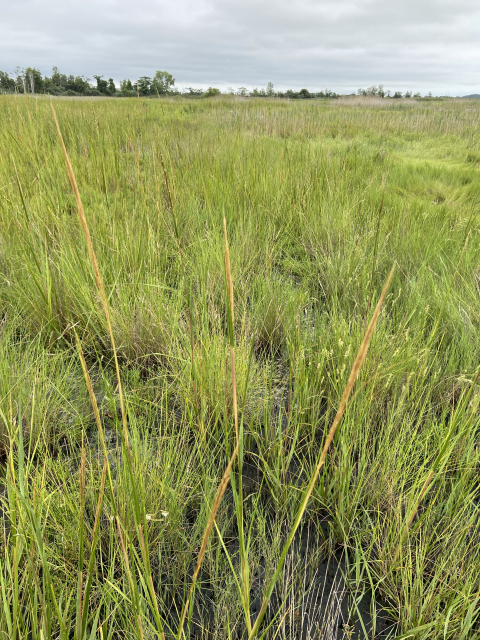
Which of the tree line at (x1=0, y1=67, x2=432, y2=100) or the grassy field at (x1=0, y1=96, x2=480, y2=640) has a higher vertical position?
the tree line at (x1=0, y1=67, x2=432, y2=100)

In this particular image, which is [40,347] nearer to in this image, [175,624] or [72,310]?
[72,310]

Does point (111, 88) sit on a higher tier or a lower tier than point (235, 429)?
higher

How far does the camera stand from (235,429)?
47 cm

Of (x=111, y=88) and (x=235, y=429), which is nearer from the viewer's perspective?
(x=235, y=429)

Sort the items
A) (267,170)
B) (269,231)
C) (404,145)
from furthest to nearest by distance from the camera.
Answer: (404,145)
(267,170)
(269,231)

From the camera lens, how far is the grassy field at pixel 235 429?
0.65 m

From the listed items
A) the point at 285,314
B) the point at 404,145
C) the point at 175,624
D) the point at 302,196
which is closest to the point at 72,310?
the point at 285,314

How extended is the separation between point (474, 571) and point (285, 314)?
3.16ft

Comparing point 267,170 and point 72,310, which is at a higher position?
point 267,170

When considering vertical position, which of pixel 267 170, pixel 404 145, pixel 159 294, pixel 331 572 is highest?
pixel 404 145

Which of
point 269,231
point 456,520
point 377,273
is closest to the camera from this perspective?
point 456,520

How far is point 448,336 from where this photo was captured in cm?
140

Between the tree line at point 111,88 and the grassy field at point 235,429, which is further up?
the tree line at point 111,88

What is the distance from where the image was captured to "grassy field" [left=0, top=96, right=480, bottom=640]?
0.65 meters
